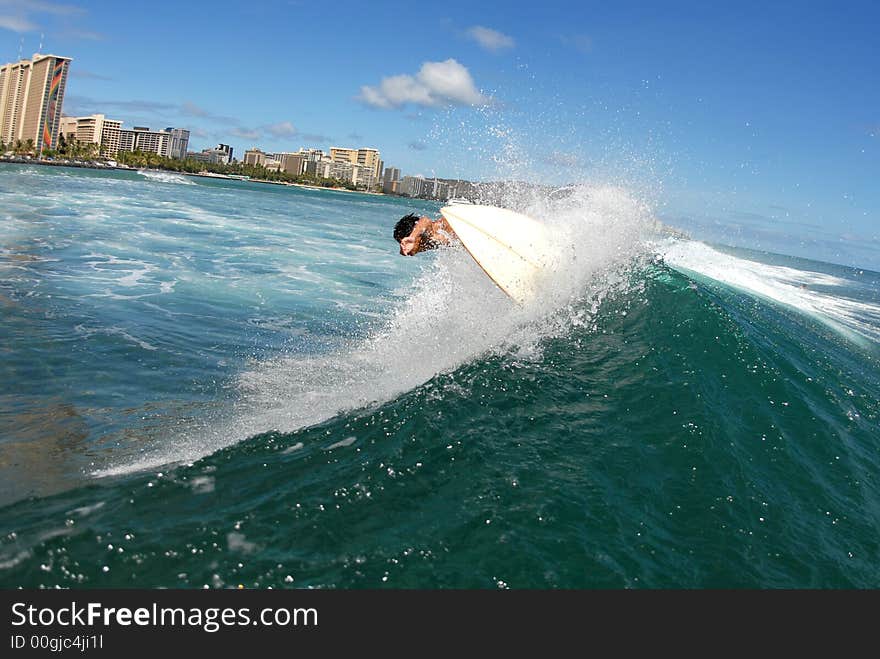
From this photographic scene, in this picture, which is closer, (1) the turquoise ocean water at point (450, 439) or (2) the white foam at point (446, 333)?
(1) the turquoise ocean water at point (450, 439)

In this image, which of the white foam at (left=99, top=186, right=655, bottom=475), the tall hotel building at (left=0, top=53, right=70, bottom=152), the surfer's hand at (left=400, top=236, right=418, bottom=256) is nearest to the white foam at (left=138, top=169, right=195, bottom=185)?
the tall hotel building at (left=0, top=53, right=70, bottom=152)

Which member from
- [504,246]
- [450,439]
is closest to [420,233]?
[504,246]

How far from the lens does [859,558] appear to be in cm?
495

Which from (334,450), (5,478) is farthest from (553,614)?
(5,478)

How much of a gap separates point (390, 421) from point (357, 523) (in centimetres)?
193

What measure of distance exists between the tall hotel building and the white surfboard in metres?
175

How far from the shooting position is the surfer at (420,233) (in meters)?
9.06

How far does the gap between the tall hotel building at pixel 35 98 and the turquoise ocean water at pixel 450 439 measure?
173 m

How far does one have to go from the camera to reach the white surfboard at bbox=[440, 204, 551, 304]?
9.12m

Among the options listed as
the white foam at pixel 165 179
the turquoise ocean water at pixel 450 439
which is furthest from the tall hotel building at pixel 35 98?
the turquoise ocean water at pixel 450 439

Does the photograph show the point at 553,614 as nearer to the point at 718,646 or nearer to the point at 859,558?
the point at 718,646

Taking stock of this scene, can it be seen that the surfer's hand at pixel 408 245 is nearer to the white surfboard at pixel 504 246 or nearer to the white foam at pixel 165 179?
the white surfboard at pixel 504 246

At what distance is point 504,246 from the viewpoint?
9.48 meters

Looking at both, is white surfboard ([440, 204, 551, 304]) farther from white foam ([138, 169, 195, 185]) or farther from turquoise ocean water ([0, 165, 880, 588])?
white foam ([138, 169, 195, 185])
